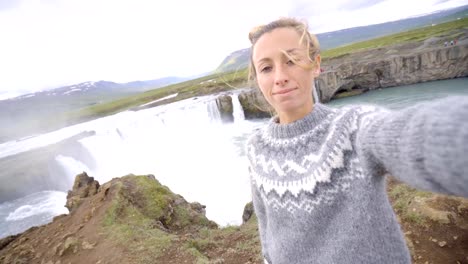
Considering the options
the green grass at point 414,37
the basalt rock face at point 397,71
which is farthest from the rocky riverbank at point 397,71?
the green grass at point 414,37

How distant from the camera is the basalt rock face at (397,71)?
2858 centimetres

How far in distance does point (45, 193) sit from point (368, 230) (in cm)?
2293

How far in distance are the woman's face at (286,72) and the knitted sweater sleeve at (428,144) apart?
489 millimetres

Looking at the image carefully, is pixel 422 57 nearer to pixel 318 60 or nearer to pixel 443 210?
pixel 443 210

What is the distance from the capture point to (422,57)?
29906 mm

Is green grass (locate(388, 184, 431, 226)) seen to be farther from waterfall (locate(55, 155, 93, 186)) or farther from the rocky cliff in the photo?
waterfall (locate(55, 155, 93, 186))

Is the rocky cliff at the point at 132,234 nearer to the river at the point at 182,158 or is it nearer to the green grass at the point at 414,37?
the river at the point at 182,158

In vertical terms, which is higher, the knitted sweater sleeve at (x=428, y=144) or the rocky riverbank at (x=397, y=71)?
the knitted sweater sleeve at (x=428, y=144)

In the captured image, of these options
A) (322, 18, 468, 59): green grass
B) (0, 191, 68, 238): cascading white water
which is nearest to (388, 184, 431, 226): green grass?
(0, 191, 68, 238): cascading white water

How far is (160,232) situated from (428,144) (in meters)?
7.32

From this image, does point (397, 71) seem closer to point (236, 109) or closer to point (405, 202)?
point (236, 109)

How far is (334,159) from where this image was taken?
1144 mm

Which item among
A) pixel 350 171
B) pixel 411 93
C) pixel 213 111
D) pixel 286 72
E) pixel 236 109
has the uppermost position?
pixel 286 72

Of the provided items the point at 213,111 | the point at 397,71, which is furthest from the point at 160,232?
the point at 397,71
